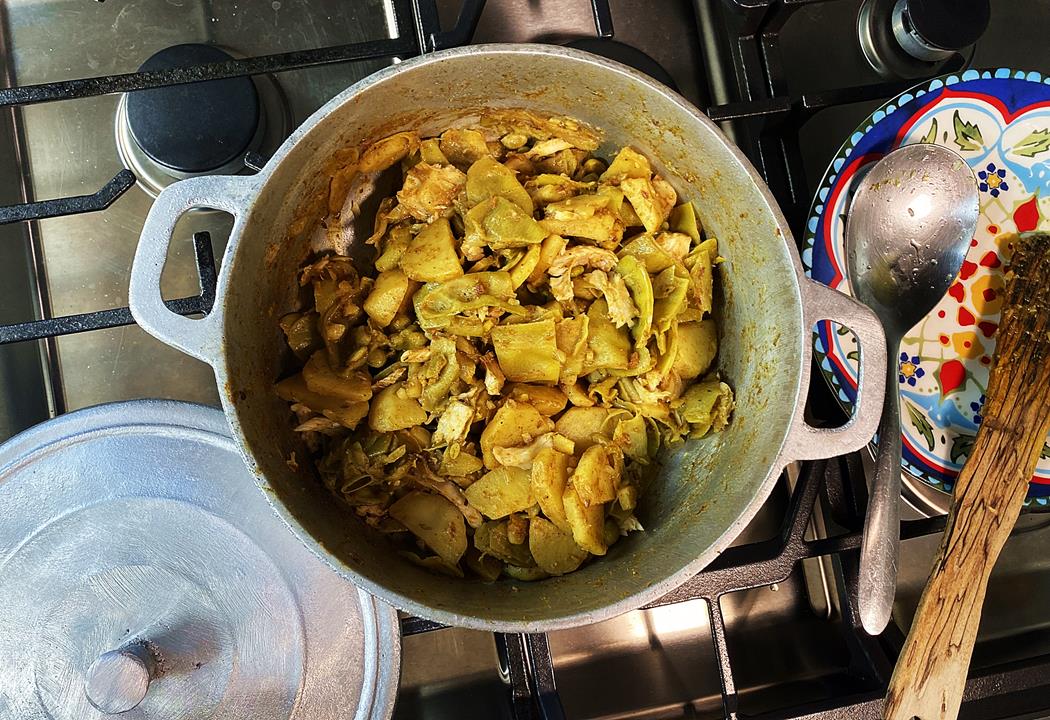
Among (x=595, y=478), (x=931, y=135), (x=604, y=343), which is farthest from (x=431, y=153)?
(x=931, y=135)

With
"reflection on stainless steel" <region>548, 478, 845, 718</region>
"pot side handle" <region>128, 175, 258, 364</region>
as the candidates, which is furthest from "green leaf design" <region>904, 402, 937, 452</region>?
"pot side handle" <region>128, 175, 258, 364</region>

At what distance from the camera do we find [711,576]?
0.78m

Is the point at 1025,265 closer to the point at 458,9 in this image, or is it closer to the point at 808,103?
the point at 808,103

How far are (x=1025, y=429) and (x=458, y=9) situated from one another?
0.81 metres

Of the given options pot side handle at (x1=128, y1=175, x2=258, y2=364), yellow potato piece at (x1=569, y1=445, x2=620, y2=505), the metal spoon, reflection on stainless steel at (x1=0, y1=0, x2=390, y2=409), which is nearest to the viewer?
pot side handle at (x1=128, y1=175, x2=258, y2=364)

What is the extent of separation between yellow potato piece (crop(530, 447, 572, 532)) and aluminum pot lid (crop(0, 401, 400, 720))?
20 centimetres

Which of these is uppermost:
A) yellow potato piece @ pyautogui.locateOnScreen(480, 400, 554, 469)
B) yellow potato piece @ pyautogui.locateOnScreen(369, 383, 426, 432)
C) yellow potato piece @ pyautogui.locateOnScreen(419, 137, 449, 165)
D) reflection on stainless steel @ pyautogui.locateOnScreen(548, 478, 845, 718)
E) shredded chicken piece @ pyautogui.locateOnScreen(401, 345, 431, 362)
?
yellow potato piece @ pyautogui.locateOnScreen(419, 137, 449, 165)

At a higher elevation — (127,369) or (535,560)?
(127,369)

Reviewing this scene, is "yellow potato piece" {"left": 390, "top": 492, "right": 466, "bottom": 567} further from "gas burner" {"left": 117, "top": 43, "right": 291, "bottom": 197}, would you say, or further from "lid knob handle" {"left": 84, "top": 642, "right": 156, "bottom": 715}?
"gas burner" {"left": 117, "top": 43, "right": 291, "bottom": 197}

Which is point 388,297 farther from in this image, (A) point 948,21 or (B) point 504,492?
(A) point 948,21

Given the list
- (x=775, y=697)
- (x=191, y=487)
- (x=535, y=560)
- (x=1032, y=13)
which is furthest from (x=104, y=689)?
(x=1032, y=13)

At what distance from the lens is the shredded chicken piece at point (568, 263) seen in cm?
73

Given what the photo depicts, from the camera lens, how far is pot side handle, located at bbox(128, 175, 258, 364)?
58cm

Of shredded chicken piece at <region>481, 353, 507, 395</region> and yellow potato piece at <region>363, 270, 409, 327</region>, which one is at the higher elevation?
yellow potato piece at <region>363, 270, 409, 327</region>
